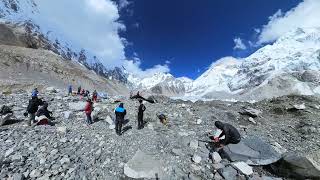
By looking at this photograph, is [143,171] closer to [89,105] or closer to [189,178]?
[189,178]

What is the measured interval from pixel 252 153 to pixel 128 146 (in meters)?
5.72

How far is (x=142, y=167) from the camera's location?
11141mm

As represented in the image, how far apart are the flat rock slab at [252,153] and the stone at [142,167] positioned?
335 cm

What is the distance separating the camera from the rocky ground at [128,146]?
35.7 feet

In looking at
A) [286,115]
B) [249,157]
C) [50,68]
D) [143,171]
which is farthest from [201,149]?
[50,68]

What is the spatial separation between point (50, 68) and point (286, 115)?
95.2 meters

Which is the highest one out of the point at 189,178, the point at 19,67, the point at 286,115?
the point at 19,67

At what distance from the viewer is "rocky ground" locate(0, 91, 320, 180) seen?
10.9 m

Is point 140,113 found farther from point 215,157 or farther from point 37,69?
point 37,69

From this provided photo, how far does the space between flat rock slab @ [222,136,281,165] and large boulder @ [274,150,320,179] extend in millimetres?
522

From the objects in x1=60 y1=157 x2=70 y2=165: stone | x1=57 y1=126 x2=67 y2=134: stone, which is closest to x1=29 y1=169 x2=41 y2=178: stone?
x1=60 y1=157 x2=70 y2=165: stone

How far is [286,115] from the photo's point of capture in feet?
75.6

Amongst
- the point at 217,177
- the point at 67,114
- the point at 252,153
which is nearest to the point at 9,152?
the point at 67,114

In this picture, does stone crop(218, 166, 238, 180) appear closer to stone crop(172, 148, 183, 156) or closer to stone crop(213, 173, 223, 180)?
stone crop(213, 173, 223, 180)
